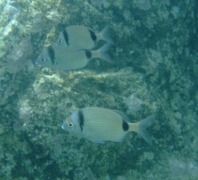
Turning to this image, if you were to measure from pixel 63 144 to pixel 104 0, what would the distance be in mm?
2523

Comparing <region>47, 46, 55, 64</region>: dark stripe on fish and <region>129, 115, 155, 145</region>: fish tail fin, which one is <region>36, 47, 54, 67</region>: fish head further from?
<region>129, 115, 155, 145</region>: fish tail fin

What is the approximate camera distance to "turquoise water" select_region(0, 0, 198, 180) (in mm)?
4383

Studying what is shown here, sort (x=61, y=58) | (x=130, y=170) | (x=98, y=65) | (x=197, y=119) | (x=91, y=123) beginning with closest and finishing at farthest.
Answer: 1. (x=91, y=123)
2. (x=61, y=58)
3. (x=130, y=170)
4. (x=98, y=65)
5. (x=197, y=119)

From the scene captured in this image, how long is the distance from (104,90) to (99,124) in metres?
1.25

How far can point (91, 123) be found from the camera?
11.8ft

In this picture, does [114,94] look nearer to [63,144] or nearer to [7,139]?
[63,144]

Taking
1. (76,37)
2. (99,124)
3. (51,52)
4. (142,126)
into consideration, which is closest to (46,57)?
(51,52)

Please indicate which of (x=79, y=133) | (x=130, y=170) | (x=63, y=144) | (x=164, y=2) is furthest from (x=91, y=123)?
(x=164, y=2)

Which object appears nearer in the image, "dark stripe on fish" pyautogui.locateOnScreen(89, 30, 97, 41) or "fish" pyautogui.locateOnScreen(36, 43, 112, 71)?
"fish" pyautogui.locateOnScreen(36, 43, 112, 71)

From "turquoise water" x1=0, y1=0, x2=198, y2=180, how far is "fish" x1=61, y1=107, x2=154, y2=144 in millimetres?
822

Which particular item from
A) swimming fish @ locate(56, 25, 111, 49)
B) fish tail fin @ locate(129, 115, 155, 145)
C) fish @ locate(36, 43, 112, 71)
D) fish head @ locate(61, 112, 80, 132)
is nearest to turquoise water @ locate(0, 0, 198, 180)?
fish @ locate(36, 43, 112, 71)

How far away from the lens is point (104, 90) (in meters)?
4.83

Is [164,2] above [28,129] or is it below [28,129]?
above

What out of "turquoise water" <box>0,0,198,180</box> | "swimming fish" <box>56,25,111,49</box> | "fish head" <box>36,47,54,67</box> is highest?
"swimming fish" <box>56,25,111,49</box>
